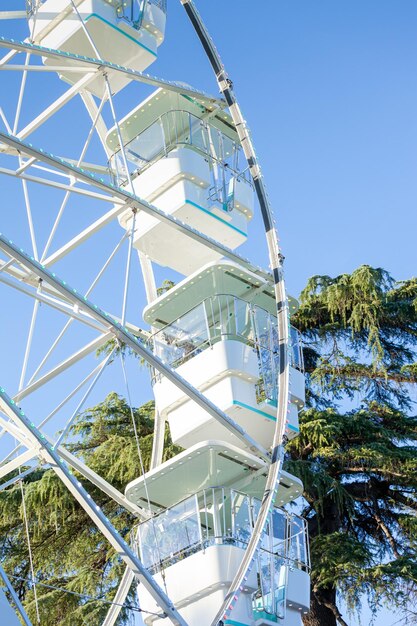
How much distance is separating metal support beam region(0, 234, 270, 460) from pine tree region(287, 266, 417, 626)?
373 centimetres

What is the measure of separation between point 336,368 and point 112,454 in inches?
175

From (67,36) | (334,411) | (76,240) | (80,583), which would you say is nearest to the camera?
(76,240)

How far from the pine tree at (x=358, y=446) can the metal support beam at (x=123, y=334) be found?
373cm

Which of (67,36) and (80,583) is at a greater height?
(67,36)

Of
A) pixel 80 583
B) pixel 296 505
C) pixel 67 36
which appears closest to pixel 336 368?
pixel 296 505

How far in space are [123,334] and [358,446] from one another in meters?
8.05

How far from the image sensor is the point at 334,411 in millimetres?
23312

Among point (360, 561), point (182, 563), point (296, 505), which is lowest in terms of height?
point (182, 563)

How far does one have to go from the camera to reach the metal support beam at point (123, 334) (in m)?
14.7

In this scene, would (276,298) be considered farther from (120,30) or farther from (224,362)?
(120,30)

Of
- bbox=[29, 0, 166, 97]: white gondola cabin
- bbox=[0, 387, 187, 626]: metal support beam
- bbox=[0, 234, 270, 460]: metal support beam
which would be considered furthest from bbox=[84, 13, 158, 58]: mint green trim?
bbox=[0, 387, 187, 626]: metal support beam

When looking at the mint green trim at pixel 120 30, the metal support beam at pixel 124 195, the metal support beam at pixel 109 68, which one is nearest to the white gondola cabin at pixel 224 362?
the metal support beam at pixel 124 195

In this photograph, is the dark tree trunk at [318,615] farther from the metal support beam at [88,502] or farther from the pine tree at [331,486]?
the metal support beam at [88,502]

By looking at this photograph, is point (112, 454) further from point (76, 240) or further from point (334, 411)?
point (76, 240)
